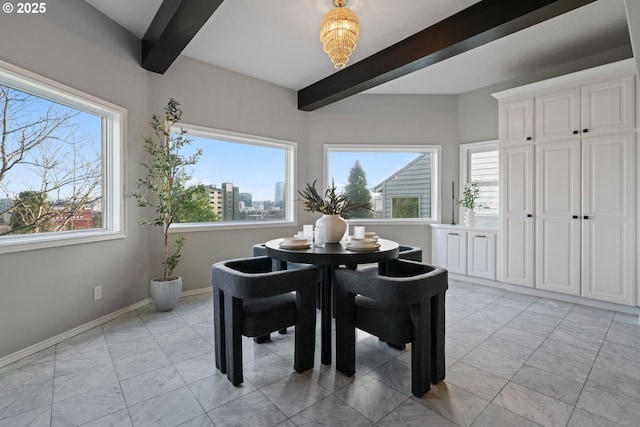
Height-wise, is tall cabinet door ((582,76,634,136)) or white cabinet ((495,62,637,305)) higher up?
tall cabinet door ((582,76,634,136))

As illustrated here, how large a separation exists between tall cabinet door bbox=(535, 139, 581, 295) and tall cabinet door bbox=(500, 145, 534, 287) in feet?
0.26

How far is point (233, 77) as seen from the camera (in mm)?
3955

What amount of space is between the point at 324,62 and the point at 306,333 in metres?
3.13

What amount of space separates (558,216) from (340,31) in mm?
3101

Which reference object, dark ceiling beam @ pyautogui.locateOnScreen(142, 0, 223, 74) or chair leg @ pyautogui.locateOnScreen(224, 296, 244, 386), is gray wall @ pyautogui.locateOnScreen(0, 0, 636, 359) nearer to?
dark ceiling beam @ pyautogui.locateOnScreen(142, 0, 223, 74)

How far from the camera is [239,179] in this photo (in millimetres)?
4168

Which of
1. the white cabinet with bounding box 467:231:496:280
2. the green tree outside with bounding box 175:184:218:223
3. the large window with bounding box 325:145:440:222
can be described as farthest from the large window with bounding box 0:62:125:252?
the white cabinet with bounding box 467:231:496:280

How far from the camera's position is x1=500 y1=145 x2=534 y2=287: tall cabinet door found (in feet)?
11.9

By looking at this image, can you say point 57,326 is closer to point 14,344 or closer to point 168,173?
point 14,344

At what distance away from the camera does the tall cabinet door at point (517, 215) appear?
3.63 meters

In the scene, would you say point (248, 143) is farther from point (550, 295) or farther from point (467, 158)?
point (550, 295)

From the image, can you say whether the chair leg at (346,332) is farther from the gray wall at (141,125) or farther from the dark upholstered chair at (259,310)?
the gray wall at (141,125)

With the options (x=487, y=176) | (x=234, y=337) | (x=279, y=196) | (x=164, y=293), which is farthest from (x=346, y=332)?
(x=487, y=176)

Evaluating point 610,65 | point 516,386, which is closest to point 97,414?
point 516,386
